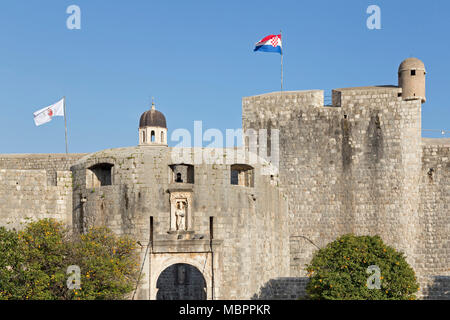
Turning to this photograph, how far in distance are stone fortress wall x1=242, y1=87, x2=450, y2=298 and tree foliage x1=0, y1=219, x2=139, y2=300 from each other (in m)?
11.8

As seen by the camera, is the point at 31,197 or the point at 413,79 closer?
the point at 31,197

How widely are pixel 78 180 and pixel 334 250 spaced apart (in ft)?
43.8

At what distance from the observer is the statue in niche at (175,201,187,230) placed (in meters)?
41.9

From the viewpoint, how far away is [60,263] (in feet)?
128

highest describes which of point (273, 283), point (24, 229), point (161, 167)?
point (161, 167)

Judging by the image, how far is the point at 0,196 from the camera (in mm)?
42375

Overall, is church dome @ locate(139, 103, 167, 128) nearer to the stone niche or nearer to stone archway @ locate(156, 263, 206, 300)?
stone archway @ locate(156, 263, 206, 300)

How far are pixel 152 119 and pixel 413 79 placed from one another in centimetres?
2369

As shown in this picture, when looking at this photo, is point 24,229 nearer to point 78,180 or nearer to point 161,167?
point 78,180

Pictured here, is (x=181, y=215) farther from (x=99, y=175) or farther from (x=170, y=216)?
(x=99, y=175)

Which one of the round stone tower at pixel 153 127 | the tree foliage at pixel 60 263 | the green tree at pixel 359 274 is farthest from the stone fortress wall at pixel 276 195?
the round stone tower at pixel 153 127

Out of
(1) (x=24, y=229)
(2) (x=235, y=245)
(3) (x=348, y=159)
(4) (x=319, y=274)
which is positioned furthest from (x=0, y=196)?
(3) (x=348, y=159)

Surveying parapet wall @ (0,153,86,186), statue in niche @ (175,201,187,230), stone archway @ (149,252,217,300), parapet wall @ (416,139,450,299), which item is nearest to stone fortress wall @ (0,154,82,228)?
parapet wall @ (0,153,86,186)

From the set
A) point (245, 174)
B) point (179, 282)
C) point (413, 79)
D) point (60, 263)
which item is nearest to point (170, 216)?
point (245, 174)
